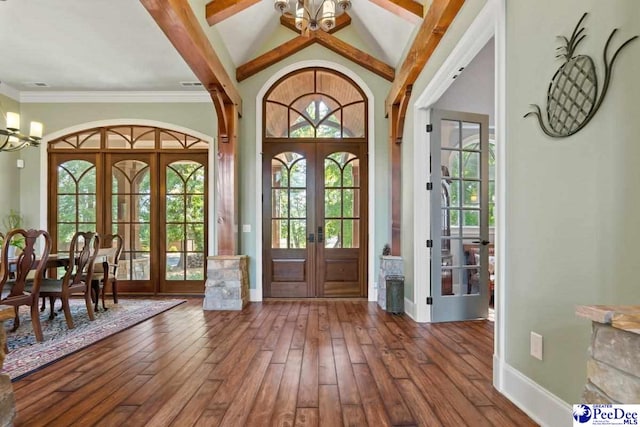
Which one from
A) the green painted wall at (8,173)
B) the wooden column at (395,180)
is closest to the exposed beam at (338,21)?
the wooden column at (395,180)

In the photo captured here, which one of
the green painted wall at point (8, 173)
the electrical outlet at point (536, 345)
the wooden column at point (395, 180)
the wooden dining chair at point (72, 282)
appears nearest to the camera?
the electrical outlet at point (536, 345)

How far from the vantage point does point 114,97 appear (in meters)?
5.61

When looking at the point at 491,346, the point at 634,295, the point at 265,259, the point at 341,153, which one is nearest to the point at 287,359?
the point at 491,346

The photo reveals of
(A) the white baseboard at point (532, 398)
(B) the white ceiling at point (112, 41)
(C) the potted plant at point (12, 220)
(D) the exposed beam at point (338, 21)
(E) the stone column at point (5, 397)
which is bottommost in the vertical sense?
(A) the white baseboard at point (532, 398)

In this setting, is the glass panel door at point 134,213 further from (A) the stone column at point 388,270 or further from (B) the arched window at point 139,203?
(A) the stone column at point 388,270

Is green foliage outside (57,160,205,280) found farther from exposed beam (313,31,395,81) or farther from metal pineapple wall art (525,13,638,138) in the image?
metal pineapple wall art (525,13,638,138)

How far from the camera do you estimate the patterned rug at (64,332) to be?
277cm

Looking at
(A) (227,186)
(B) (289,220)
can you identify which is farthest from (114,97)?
(B) (289,220)

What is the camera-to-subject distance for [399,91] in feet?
14.6

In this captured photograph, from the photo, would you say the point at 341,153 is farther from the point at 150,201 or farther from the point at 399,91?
the point at 150,201

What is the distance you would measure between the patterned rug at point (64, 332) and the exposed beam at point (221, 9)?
334 centimetres

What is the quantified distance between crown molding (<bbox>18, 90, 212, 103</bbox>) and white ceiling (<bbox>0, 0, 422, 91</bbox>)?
9 centimetres

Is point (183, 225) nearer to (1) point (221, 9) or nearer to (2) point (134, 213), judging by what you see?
(2) point (134, 213)

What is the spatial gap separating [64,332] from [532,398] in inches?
158
